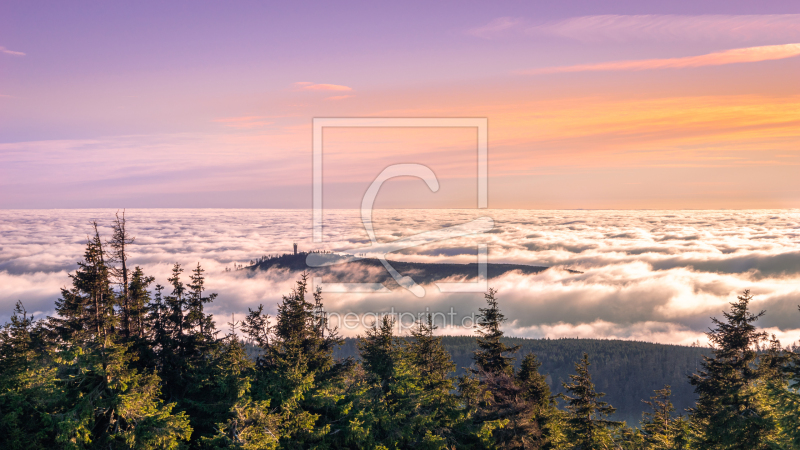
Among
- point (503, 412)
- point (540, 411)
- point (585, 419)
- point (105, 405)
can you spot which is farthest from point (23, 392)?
point (585, 419)

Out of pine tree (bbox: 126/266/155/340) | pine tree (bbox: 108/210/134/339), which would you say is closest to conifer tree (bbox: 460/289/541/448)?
pine tree (bbox: 126/266/155/340)

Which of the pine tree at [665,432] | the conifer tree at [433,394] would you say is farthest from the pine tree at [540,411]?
the pine tree at [665,432]

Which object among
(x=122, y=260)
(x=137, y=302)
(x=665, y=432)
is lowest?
(x=665, y=432)

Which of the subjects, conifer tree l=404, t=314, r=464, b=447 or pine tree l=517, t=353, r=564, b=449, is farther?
pine tree l=517, t=353, r=564, b=449

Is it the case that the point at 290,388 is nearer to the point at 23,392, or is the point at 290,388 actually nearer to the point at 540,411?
the point at 23,392

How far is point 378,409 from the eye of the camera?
3150 cm

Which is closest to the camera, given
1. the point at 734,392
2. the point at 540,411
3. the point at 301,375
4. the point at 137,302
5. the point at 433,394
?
the point at 734,392

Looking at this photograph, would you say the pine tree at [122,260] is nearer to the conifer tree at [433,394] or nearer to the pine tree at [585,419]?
the conifer tree at [433,394]

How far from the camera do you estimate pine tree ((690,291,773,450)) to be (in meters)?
29.2

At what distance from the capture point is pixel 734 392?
97.3 feet

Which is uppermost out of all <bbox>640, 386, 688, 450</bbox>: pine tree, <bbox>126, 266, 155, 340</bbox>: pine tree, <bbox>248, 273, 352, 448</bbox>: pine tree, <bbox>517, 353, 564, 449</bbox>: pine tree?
<bbox>126, 266, 155, 340</bbox>: pine tree

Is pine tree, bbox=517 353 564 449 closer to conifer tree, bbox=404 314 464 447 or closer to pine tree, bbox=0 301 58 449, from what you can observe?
conifer tree, bbox=404 314 464 447

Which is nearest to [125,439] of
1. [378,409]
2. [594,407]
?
[378,409]

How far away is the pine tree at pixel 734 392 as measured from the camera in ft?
95.8
